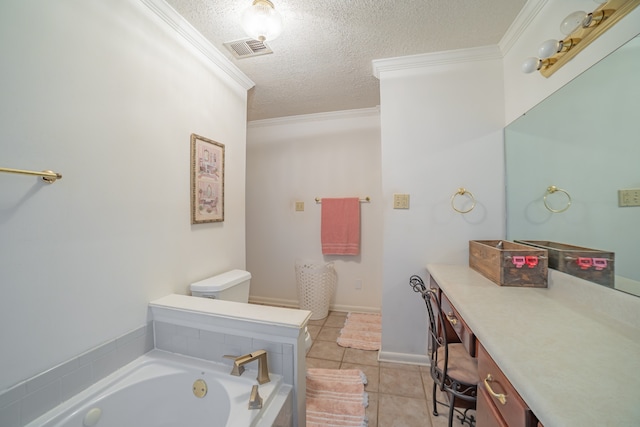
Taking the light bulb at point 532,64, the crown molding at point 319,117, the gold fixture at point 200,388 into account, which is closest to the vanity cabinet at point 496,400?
the gold fixture at point 200,388

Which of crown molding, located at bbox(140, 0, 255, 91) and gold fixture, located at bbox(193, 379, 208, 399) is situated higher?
crown molding, located at bbox(140, 0, 255, 91)

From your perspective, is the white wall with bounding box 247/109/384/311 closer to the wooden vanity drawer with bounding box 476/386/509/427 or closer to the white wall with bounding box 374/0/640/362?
the white wall with bounding box 374/0/640/362

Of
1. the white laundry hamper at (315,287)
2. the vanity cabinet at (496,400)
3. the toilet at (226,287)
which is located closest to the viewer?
the vanity cabinet at (496,400)

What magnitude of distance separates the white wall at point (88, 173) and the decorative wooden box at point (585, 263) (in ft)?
6.63

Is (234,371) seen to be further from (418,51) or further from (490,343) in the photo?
(418,51)

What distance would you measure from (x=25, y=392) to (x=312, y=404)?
1.27m

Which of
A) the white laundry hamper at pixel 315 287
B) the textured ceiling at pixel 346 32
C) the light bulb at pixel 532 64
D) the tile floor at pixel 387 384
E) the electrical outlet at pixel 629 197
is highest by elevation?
the textured ceiling at pixel 346 32

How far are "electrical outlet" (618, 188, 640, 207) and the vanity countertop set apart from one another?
339 mm

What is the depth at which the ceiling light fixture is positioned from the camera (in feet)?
3.87

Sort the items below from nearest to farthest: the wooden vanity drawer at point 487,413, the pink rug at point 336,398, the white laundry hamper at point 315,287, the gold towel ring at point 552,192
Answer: the wooden vanity drawer at point 487,413
the gold towel ring at point 552,192
the pink rug at point 336,398
the white laundry hamper at point 315,287

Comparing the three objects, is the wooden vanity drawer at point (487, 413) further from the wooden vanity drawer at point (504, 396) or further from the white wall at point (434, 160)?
the white wall at point (434, 160)

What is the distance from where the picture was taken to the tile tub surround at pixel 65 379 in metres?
0.78

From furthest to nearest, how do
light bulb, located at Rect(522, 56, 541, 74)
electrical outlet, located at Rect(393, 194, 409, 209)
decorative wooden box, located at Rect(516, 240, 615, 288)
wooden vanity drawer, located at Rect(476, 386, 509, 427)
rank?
electrical outlet, located at Rect(393, 194, 409, 209)
light bulb, located at Rect(522, 56, 541, 74)
decorative wooden box, located at Rect(516, 240, 615, 288)
wooden vanity drawer, located at Rect(476, 386, 509, 427)

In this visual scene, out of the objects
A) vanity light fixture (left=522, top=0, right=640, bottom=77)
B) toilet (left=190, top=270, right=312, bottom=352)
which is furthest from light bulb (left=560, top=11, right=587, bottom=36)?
toilet (left=190, top=270, right=312, bottom=352)
